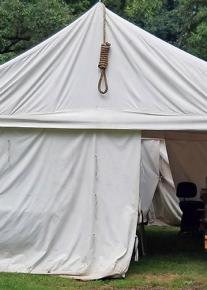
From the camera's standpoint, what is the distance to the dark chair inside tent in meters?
13.7

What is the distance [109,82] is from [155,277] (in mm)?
2656

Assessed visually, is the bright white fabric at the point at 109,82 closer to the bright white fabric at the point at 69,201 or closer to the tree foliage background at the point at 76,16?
the bright white fabric at the point at 69,201

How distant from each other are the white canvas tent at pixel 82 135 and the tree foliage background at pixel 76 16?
787 cm

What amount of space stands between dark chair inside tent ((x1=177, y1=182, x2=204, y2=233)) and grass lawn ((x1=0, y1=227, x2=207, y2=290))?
1.92 metres

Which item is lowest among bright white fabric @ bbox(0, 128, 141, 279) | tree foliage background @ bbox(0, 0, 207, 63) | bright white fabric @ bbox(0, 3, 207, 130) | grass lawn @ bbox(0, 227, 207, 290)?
grass lawn @ bbox(0, 227, 207, 290)

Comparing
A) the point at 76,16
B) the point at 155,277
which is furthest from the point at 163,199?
the point at 76,16

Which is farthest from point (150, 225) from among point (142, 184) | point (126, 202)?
point (126, 202)

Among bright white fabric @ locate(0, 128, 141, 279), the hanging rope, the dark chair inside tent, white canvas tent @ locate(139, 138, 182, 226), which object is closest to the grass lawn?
bright white fabric @ locate(0, 128, 141, 279)

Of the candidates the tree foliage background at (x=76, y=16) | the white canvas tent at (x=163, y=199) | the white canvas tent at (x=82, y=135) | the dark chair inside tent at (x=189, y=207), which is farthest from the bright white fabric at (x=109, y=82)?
the tree foliage background at (x=76, y=16)

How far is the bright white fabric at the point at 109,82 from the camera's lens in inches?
334

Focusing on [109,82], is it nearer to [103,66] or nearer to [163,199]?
[103,66]

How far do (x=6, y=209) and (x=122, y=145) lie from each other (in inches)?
69.1

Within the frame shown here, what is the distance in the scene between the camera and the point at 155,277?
867 cm

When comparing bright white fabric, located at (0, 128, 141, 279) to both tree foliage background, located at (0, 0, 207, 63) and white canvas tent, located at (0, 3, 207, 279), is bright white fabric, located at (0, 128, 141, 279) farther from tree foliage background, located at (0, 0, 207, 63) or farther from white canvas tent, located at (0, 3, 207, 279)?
tree foliage background, located at (0, 0, 207, 63)
